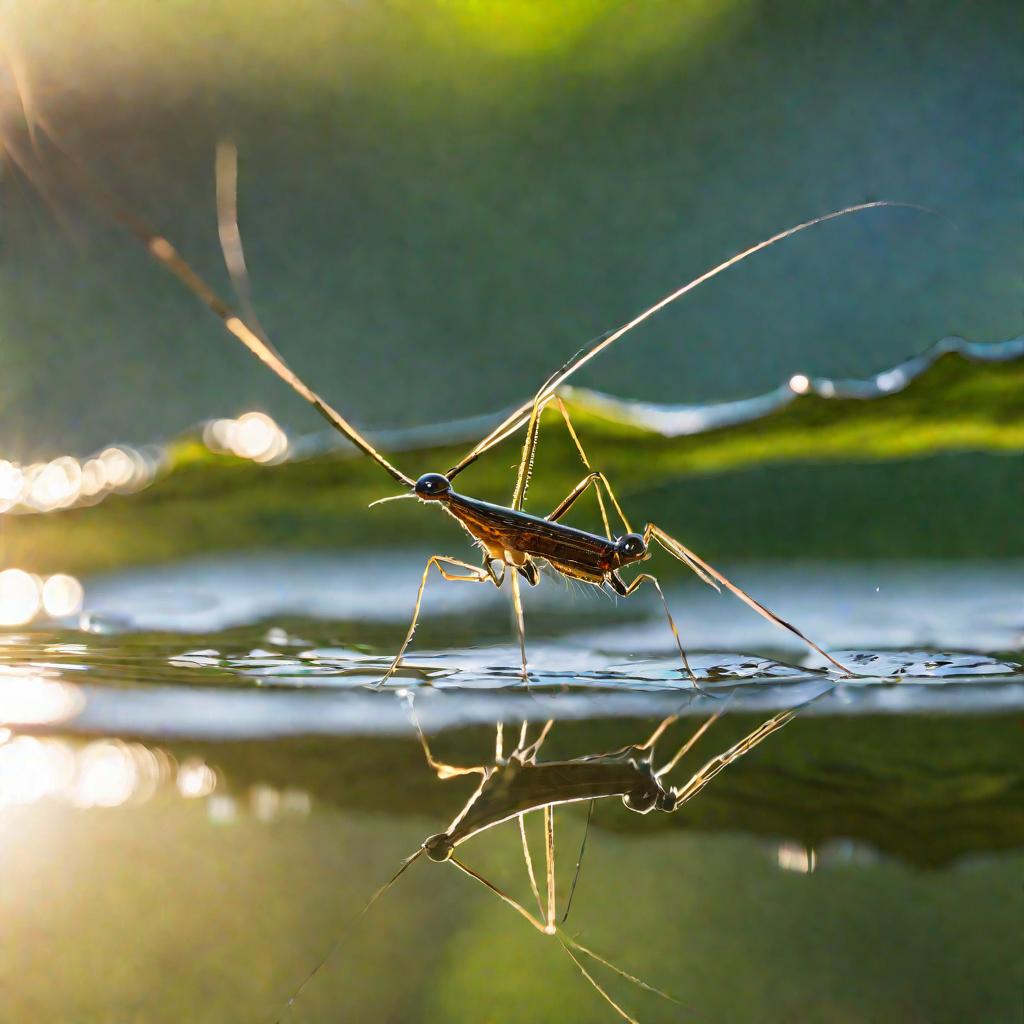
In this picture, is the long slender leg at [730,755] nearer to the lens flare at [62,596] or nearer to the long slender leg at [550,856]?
the long slender leg at [550,856]

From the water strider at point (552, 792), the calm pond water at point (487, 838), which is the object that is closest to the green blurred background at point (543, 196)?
the calm pond water at point (487, 838)

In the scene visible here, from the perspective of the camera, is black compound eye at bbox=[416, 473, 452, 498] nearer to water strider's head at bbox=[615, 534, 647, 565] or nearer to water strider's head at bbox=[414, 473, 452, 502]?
water strider's head at bbox=[414, 473, 452, 502]

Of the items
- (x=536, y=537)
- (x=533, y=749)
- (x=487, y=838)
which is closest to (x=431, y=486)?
(x=536, y=537)

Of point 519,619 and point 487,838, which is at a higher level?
point 519,619

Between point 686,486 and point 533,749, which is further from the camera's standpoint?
point 686,486

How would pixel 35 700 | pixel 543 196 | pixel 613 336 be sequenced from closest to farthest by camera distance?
pixel 35 700 < pixel 613 336 < pixel 543 196

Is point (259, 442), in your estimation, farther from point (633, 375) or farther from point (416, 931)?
point (416, 931)

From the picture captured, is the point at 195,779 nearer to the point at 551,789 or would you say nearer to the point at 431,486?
the point at 551,789
